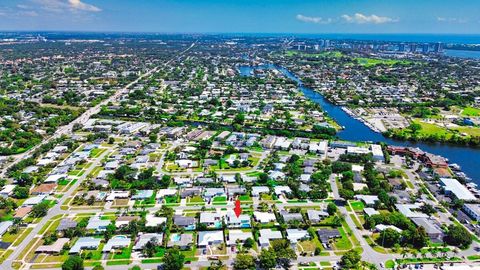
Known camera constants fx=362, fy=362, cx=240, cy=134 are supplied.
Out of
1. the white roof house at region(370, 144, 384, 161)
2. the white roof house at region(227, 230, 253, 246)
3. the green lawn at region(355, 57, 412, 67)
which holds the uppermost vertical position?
the green lawn at region(355, 57, 412, 67)

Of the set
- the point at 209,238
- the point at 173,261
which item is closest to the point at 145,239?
the point at 173,261

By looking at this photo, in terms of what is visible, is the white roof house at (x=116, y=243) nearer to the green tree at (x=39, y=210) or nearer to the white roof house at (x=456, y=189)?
the green tree at (x=39, y=210)

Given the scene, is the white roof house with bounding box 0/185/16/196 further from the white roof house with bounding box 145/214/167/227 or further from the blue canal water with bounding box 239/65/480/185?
the blue canal water with bounding box 239/65/480/185

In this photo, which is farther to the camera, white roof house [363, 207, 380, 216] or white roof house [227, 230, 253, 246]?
white roof house [363, 207, 380, 216]

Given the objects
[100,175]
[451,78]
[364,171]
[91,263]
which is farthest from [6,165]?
[451,78]

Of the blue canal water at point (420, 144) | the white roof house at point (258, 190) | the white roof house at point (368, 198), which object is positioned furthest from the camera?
the blue canal water at point (420, 144)

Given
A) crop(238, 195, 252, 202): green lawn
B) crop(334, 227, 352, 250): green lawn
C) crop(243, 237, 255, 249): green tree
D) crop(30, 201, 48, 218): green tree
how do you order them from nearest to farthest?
crop(243, 237, 255, 249): green tree → crop(334, 227, 352, 250): green lawn → crop(30, 201, 48, 218): green tree → crop(238, 195, 252, 202): green lawn

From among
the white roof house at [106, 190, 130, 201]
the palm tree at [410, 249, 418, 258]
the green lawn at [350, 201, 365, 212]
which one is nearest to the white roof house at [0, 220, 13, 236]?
the white roof house at [106, 190, 130, 201]

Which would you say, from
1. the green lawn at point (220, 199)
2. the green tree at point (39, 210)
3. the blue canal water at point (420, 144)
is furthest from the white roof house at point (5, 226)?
the blue canal water at point (420, 144)
